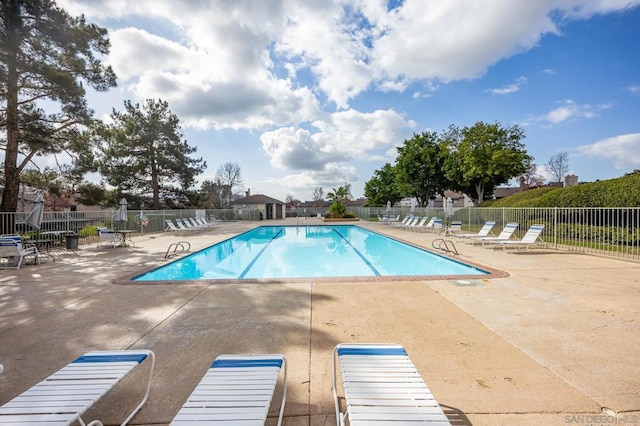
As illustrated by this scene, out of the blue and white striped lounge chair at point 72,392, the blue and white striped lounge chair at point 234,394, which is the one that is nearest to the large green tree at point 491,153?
the blue and white striped lounge chair at point 234,394

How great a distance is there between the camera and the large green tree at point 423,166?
100 ft

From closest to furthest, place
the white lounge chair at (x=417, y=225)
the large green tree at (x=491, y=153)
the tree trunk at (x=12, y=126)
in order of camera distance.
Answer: the tree trunk at (x=12, y=126), the white lounge chair at (x=417, y=225), the large green tree at (x=491, y=153)

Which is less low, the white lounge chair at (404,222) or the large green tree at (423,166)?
the large green tree at (423,166)

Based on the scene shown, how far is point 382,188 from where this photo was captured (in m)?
45.3

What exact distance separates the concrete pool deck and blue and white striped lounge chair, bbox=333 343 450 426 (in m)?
0.43

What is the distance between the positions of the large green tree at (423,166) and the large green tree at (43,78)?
25.8 metres

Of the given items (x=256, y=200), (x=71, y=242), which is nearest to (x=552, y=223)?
(x=71, y=242)

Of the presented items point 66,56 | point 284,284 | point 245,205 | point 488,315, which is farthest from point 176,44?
point 245,205

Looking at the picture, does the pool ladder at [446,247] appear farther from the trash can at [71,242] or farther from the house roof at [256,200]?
the house roof at [256,200]

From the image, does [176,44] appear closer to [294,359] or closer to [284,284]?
[284,284]

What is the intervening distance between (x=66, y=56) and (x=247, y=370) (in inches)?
675

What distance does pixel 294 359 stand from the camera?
2980 mm

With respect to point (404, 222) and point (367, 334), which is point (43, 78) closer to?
point (367, 334)

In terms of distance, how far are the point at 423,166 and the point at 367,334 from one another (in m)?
29.8
